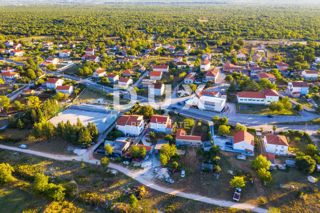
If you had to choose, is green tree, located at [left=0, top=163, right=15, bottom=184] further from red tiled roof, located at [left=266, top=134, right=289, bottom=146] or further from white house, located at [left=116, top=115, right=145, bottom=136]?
red tiled roof, located at [left=266, top=134, right=289, bottom=146]

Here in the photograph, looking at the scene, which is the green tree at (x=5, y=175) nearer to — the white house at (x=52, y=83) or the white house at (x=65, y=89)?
the white house at (x=65, y=89)

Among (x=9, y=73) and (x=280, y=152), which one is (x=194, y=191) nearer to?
(x=280, y=152)

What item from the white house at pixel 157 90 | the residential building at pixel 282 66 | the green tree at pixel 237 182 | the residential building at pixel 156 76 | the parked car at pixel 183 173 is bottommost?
the parked car at pixel 183 173

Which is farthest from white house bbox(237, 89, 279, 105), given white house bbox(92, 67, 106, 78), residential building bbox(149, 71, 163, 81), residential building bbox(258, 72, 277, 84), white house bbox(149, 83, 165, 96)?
white house bbox(92, 67, 106, 78)

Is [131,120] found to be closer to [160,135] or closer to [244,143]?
[160,135]

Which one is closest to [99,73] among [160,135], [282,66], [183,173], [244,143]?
[160,135]

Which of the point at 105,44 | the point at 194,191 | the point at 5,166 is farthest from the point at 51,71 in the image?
the point at 194,191

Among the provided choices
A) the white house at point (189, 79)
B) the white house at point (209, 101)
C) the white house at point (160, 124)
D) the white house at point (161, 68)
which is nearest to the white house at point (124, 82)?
the white house at point (161, 68)
